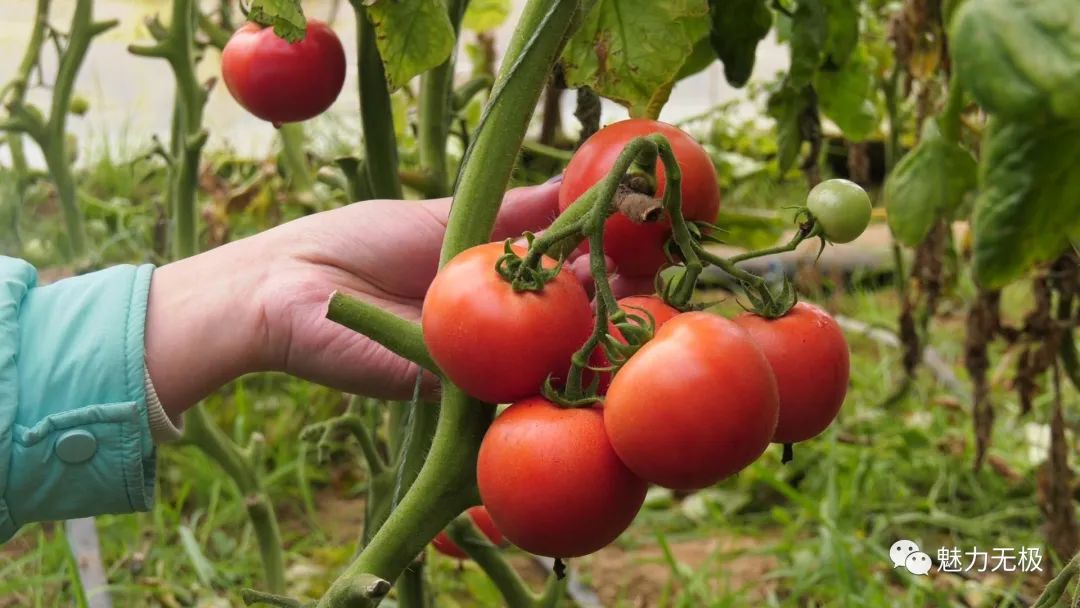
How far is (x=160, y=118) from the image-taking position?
363 cm

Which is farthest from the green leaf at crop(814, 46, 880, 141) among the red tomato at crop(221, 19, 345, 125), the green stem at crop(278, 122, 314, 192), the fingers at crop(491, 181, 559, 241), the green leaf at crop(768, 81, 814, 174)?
the green stem at crop(278, 122, 314, 192)

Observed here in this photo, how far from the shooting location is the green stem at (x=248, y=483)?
3.80ft

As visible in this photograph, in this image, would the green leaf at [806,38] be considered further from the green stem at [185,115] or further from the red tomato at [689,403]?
the green stem at [185,115]

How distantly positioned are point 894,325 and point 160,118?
8.09ft

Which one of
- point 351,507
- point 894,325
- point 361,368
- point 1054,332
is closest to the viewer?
point 361,368

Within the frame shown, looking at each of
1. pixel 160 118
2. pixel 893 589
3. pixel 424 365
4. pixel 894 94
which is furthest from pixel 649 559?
pixel 160 118

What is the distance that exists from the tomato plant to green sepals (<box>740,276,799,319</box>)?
0.04m

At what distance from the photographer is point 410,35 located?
26.4 inches

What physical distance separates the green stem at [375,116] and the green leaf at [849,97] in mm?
395

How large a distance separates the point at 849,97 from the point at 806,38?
19 centimetres

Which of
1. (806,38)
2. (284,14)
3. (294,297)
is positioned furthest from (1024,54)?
(294,297)

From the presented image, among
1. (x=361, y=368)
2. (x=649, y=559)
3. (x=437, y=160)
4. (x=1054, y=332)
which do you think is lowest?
(x=649, y=559)

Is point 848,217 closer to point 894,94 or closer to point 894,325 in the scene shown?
point 894,94

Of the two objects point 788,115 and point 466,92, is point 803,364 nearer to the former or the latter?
point 788,115
